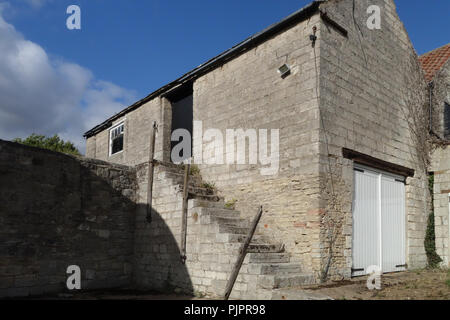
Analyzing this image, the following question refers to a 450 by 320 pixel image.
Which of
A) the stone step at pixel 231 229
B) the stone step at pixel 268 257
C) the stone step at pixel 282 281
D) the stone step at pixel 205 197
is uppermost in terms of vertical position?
the stone step at pixel 205 197

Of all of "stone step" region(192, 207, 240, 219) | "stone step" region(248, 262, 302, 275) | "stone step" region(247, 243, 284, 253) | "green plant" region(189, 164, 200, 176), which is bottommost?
"stone step" region(248, 262, 302, 275)

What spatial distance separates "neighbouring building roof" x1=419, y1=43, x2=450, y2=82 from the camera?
13141 mm

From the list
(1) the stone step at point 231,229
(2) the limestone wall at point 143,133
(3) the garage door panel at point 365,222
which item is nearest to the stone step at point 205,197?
(1) the stone step at point 231,229

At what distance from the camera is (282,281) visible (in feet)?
24.0

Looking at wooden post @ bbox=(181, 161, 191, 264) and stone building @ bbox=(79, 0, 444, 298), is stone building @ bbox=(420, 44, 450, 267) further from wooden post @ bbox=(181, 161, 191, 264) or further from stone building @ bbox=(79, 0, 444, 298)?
wooden post @ bbox=(181, 161, 191, 264)

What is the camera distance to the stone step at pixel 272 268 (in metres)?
7.43

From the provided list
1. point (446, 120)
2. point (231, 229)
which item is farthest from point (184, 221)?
point (446, 120)

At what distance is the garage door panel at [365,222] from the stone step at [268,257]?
6.03ft

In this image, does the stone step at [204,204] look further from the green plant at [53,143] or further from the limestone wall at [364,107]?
the green plant at [53,143]

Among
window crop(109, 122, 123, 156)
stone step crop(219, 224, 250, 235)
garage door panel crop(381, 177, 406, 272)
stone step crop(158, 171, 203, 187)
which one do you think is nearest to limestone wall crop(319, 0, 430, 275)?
garage door panel crop(381, 177, 406, 272)

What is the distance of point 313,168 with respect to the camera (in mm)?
8406

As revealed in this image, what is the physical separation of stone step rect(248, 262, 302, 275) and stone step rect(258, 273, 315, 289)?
11 centimetres
